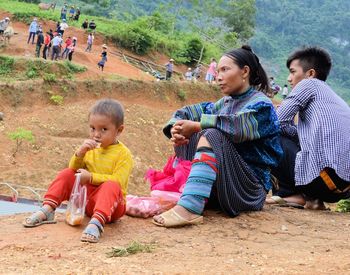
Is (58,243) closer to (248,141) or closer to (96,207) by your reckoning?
(96,207)

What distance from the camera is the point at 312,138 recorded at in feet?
13.5

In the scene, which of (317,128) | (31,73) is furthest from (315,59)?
(31,73)

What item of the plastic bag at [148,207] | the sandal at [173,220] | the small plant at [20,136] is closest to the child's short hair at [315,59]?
the plastic bag at [148,207]

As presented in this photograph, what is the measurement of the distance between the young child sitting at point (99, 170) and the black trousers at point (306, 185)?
1466 mm

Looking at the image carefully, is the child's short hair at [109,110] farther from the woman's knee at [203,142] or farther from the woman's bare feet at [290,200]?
the woman's bare feet at [290,200]

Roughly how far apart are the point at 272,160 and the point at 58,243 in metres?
1.56

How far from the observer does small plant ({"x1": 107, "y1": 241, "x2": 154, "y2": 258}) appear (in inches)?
109

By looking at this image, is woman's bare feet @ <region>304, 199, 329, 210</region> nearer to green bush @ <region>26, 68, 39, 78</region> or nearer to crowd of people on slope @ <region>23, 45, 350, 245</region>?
crowd of people on slope @ <region>23, 45, 350, 245</region>

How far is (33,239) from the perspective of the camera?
3045mm

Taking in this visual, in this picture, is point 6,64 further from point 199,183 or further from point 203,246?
point 203,246

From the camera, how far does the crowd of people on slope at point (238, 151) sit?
3342 millimetres

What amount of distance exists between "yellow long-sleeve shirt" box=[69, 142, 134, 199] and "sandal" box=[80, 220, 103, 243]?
29 cm

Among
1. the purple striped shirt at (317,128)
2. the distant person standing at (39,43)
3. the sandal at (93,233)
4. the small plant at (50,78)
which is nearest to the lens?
the sandal at (93,233)

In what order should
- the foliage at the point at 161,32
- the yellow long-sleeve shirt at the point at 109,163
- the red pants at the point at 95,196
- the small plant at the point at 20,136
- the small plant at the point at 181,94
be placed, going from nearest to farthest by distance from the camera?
the red pants at the point at 95,196 < the yellow long-sleeve shirt at the point at 109,163 < the small plant at the point at 20,136 < the small plant at the point at 181,94 < the foliage at the point at 161,32
